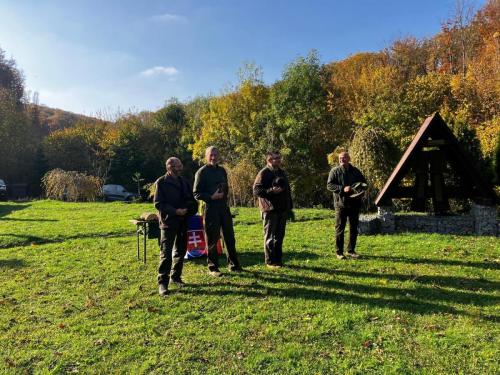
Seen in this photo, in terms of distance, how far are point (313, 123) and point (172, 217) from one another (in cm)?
1693

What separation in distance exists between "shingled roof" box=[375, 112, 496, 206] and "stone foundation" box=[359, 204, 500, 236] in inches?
12.0

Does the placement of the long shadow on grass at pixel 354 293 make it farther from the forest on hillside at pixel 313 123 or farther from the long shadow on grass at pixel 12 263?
the forest on hillside at pixel 313 123

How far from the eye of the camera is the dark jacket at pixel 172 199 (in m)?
5.32

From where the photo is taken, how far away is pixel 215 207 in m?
5.80

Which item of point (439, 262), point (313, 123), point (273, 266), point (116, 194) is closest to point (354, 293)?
point (273, 266)

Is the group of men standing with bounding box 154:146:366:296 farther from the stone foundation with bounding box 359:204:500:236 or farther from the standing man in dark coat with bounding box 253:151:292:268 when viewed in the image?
the stone foundation with bounding box 359:204:500:236

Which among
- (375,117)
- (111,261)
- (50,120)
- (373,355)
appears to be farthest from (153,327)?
(50,120)

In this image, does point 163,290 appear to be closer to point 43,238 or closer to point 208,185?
point 208,185

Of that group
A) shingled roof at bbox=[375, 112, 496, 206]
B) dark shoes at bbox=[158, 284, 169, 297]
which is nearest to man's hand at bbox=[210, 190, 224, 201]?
dark shoes at bbox=[158, 284, 169, 297]

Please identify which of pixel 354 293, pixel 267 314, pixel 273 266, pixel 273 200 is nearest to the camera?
pixel 267 314

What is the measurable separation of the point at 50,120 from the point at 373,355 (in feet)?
183

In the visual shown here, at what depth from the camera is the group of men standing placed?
5.35 metres

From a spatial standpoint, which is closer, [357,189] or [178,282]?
[178,282]

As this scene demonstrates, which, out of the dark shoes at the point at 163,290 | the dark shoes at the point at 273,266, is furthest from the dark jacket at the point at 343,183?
the dark shoes at the point at 163,290
